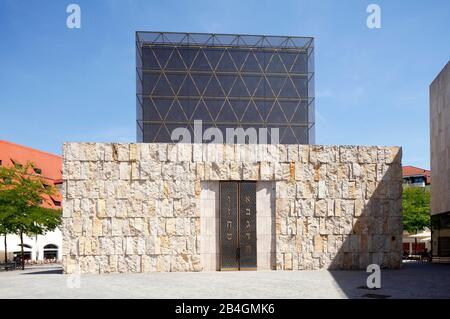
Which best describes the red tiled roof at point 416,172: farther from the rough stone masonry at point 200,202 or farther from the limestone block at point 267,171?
the limestone block at point 267,171

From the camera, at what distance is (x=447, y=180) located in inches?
1163

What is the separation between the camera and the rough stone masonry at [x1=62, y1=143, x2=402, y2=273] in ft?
74.2

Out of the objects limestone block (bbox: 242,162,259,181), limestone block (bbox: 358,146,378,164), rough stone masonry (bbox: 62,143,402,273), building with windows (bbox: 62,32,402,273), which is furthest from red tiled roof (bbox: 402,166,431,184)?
limestone block (bbox: 242,162,259,181)

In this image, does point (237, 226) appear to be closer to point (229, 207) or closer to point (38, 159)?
point (229, 207)

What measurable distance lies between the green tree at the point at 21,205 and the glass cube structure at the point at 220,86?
2913cm

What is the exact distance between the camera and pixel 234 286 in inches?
651

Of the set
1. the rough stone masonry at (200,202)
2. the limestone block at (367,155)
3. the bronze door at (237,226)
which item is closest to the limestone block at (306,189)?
the rough stone masonry at (200,202)

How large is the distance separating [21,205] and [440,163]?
28.9 m

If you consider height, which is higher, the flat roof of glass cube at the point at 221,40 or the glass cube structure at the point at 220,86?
the flat roof of glass cube at the point at 221,40

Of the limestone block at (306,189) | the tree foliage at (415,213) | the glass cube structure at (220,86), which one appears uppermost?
the glass cube structure at (220,86)

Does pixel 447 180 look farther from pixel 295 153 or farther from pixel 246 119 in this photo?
pixel 246 119

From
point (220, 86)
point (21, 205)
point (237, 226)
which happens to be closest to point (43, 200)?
point (21, 205)

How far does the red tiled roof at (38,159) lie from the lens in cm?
5184
